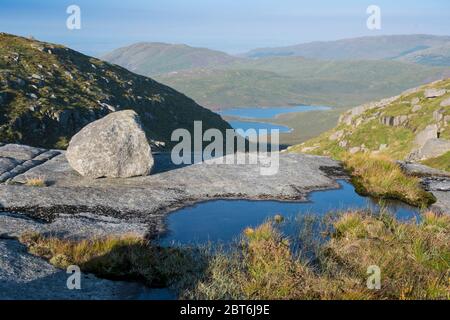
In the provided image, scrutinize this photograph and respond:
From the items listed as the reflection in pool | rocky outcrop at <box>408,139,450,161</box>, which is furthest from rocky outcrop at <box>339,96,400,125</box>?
the reflection in pool

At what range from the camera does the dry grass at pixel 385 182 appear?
24.7m

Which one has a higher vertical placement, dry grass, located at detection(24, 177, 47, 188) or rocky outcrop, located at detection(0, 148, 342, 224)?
dry grass, located at detection(24, 177, 47, 188)

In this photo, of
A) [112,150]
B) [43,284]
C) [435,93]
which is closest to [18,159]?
[112,150]

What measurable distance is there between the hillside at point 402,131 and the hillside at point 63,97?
44.3 m

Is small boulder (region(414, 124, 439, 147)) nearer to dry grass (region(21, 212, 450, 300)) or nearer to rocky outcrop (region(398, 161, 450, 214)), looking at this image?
rocky outcrop (region(398, 161, 450, 214))

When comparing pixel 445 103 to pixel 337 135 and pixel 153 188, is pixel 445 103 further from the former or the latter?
pixel 153 188

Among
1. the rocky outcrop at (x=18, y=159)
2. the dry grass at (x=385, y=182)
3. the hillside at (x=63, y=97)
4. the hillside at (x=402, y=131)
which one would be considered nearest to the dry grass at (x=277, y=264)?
the dry grass at (x=385, y=182)

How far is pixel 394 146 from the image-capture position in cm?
6612

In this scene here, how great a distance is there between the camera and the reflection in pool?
18062 mm

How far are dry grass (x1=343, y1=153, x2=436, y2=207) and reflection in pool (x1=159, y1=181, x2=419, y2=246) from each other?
3.61 ft

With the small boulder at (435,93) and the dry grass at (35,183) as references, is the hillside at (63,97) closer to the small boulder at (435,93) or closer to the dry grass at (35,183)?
the dry grass at (35,183)

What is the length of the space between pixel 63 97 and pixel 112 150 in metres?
77.8

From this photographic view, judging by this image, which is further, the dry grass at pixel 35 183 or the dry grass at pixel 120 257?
the dry grass at pixel 35 183
